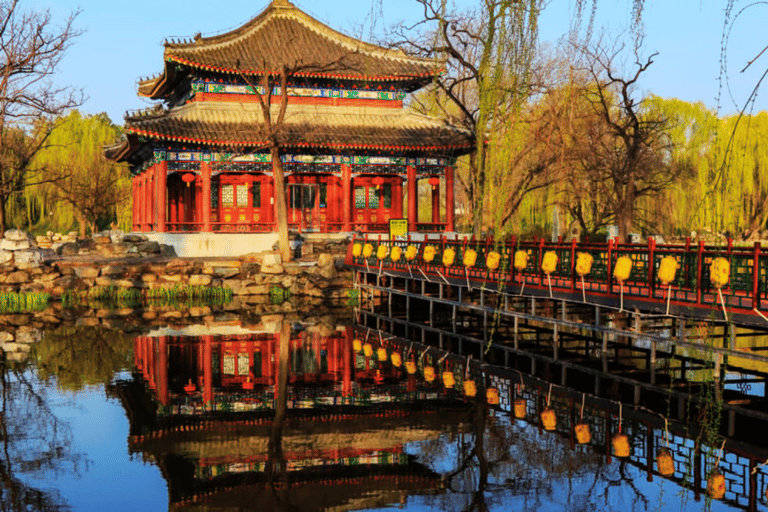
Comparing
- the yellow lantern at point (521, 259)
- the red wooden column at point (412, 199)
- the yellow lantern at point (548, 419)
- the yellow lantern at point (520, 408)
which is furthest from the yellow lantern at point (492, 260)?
the red wooden column at point (412, 199)

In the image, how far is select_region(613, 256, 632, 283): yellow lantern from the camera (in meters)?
12.4

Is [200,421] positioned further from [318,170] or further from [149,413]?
[318,170]

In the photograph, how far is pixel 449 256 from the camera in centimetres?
1866

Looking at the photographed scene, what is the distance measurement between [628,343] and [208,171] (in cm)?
1711

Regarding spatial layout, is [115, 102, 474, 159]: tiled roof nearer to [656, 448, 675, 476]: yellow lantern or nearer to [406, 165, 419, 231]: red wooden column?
[406, 165, 419, 231]: red wooden column

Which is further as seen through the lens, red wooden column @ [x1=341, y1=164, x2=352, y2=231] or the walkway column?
red wooden column @ [x1=341, y1=164, x2=352, y2=231]

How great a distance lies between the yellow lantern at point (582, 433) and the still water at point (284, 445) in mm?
197

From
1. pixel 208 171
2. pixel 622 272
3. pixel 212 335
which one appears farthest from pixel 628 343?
pixel 208 171

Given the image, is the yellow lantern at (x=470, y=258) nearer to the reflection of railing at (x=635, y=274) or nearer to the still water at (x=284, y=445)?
the reflection of railing at (x=635, y=274)

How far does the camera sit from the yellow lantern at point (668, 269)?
1145cm

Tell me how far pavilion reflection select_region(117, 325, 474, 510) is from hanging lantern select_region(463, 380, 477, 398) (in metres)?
0.18

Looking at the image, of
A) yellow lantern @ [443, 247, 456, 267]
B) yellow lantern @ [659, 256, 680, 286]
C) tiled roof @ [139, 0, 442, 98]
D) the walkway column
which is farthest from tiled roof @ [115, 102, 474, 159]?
yellow lantern @ [659, 256, 680, 286]

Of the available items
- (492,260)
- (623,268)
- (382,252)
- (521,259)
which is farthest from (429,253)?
(623,268)

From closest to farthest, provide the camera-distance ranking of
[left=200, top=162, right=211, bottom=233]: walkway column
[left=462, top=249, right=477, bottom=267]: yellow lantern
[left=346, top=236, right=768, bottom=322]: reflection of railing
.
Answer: [left=346, top=236, right=768, bottom=322]: reflection of railing, [left=462, top=249, right=477, bottom=267]: yellow lantern, [left=200, top=162, right=211, bottom=233]: walkway column
